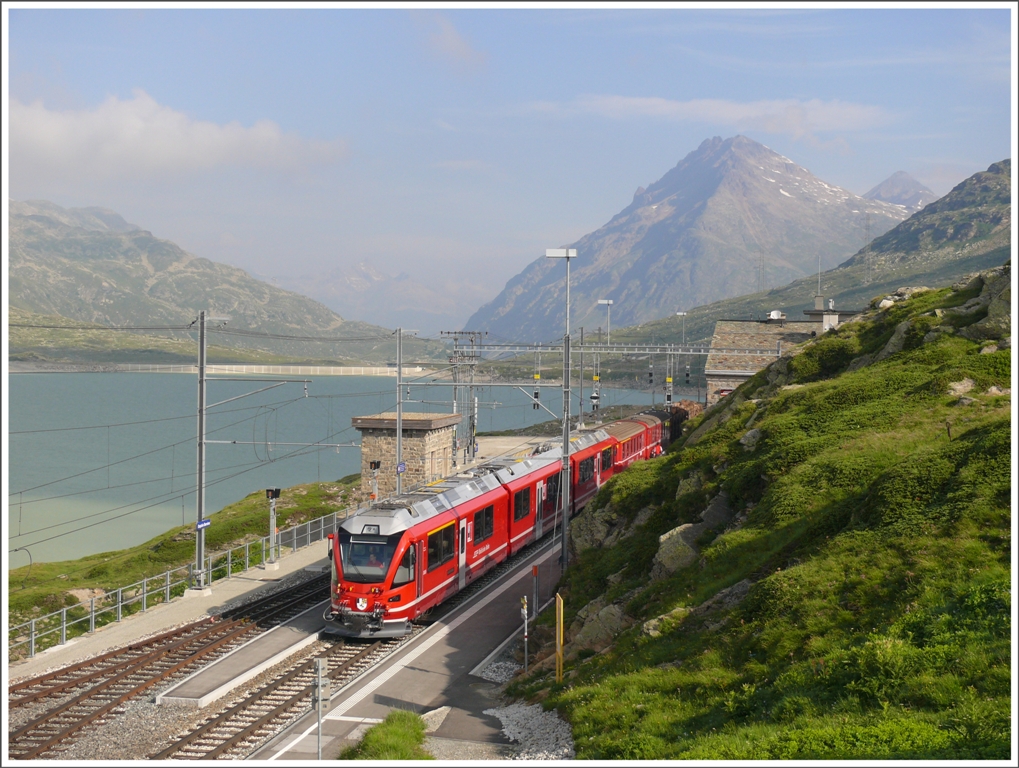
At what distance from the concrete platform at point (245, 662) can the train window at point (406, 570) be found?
2.72 meters

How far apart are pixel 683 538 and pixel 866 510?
5114 mm

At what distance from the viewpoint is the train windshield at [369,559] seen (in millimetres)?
22438

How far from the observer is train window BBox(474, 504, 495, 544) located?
2783 centimetres

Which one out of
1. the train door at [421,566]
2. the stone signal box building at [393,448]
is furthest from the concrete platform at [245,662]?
the stone signal box building at [393,448]

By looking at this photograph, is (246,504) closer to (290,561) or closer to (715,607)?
(290,561)

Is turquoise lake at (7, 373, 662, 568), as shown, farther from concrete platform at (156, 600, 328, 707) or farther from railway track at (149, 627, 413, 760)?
railway track at (149, 627, 413, 760)

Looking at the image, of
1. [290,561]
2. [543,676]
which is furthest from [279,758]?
[290,561]

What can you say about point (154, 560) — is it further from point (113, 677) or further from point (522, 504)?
point (113, 677)

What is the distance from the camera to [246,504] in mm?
60219

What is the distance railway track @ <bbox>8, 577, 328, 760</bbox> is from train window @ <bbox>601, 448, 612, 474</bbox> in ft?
58.0

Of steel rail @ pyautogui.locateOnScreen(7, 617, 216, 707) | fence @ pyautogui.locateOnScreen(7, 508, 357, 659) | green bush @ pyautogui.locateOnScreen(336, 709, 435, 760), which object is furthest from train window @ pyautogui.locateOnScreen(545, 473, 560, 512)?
green bush @ pyautogui.locateOnScreen(336, 709, 435, 760)

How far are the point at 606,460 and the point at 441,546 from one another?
18.3 metres

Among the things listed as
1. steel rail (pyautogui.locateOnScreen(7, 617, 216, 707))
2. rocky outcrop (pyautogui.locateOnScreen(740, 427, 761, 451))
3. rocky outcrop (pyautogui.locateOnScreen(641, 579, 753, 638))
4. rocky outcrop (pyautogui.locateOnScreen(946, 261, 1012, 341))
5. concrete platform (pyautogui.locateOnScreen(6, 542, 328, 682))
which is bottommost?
concrete platform (pyautogui.locateOnScreen(6, 542, 328, 682))

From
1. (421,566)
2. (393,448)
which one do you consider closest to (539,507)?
(421,566)
